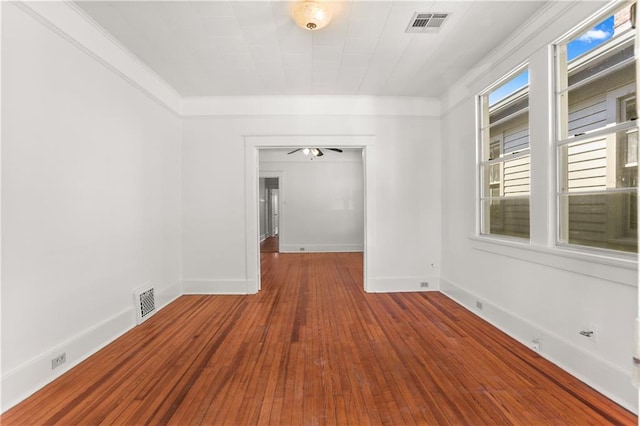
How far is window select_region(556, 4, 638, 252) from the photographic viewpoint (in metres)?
1.75

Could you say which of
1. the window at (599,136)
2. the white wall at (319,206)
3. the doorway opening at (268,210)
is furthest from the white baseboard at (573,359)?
the doorway opening at (268,210)

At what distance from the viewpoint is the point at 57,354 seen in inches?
78.9

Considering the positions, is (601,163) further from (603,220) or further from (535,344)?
(535,344)

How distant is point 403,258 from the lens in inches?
159

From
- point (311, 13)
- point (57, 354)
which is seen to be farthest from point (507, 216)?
point (57, 354)

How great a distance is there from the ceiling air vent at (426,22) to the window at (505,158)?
39.6 inches

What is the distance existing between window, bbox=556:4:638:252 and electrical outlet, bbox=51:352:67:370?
159 inches

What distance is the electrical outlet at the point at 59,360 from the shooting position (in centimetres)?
197

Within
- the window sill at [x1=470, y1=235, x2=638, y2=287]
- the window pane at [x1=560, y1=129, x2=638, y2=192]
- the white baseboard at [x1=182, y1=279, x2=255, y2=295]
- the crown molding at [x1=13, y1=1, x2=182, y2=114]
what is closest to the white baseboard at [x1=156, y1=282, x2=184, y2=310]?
the white baseboard at [x1=182, y1=279, x2=255, y2=295]

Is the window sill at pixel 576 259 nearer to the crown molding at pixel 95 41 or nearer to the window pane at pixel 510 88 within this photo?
the window pane at pixel 510 88

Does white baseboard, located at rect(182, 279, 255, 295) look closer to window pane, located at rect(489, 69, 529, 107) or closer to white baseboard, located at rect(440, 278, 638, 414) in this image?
white baseboard, located at rect(440, 278, 638, 414)

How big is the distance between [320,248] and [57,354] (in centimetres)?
622

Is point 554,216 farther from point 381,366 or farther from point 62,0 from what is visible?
point 62,0

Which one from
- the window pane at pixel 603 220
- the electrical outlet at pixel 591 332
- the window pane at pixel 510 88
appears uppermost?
the window pane at pixel 510 88
